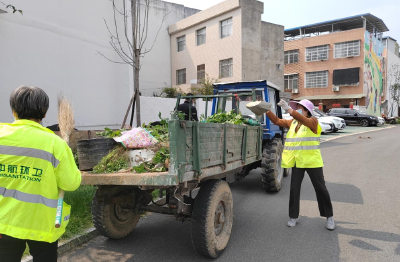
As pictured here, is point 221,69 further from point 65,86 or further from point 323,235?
point 323,235

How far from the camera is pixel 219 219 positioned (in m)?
3.60

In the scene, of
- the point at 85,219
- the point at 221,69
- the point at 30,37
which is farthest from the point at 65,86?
the point at 221,69

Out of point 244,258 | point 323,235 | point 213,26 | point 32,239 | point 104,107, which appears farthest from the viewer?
point 213,26

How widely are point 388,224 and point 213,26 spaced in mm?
18300

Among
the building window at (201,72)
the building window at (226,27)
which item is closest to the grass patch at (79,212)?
the building window at (226,27)

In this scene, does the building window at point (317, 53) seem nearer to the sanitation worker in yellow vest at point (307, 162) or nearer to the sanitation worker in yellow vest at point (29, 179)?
the sanitation worker in yellow vest at point (307, 162)

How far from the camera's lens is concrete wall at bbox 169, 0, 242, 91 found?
19.2 meters

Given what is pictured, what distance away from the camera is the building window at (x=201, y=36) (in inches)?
852

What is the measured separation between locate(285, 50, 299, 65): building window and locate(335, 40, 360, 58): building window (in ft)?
14.5

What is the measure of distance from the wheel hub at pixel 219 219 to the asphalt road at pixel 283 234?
0.95ft

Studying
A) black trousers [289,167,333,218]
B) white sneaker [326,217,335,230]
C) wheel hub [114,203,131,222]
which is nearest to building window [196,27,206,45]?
black trousers [289,167,333,218]

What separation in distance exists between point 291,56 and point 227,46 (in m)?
19.3

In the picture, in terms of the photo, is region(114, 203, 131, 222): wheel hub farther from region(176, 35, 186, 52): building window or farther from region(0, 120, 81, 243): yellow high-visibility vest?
region(176, 35, 186, 52): building window

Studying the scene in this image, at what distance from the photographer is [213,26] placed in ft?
67.6
